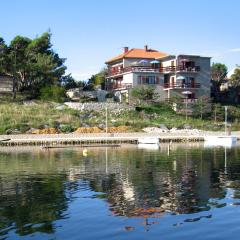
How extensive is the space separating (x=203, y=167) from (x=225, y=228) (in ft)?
64.7

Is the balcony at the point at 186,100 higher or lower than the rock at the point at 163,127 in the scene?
higher

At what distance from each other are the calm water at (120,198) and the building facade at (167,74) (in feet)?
133

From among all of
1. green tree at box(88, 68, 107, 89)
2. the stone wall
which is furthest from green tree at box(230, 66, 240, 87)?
the stone wall

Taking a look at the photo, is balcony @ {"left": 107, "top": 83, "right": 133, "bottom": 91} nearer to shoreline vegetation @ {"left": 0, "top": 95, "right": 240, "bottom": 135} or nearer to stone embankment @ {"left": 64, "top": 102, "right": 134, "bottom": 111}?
shoreline vegetation @ {"left": 0, "top": 95, "right": 240, "bottom": 135}

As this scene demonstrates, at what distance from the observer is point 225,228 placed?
1923cm

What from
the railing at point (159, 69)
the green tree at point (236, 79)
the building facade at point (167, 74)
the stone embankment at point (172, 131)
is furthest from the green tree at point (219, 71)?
the stone embankment at point (172, 131)

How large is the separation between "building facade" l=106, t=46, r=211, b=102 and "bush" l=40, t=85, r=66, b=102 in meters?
11.1

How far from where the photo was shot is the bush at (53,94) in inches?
3044

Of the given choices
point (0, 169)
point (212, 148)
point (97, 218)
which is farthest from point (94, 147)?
point (97, 218)

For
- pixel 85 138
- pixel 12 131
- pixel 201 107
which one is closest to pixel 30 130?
pixel 12 131

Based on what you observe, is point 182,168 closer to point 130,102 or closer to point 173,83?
point 130,102

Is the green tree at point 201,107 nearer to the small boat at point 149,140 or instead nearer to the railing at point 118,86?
the railing at point 118,86

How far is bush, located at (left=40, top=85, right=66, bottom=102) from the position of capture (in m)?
77.3

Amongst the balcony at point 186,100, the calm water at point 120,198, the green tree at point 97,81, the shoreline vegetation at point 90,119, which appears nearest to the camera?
the calm water at point 120,198
